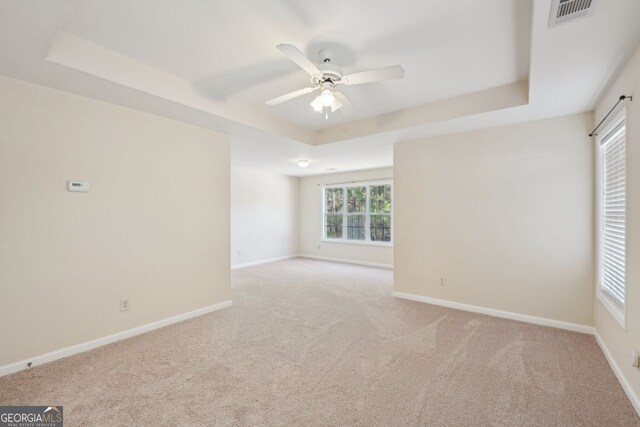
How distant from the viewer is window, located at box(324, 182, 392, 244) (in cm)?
669

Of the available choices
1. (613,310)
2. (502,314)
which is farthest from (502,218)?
(613,310)

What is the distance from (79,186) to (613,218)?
4.76 meters

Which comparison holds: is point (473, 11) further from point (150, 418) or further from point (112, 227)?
point (112, 227)

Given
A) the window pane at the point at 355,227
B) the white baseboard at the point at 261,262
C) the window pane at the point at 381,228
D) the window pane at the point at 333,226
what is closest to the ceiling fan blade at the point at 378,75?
the window pane at the point at 381,228

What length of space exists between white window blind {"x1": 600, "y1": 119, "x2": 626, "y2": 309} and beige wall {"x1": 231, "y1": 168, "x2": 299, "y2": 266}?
5.92 m

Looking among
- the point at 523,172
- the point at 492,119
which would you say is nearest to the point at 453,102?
the point at 492,119

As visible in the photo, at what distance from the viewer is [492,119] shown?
3186mm

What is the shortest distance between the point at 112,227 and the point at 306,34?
2.53 metres

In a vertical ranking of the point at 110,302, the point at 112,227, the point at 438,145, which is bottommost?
the point at 110,302

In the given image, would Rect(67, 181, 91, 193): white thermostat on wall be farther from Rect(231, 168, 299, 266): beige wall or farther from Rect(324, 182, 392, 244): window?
Rect(324, 182, 392, 244): window

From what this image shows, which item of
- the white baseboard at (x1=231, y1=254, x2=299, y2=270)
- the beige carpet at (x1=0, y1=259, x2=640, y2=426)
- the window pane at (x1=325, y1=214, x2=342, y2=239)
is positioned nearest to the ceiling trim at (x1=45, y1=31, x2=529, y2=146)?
the beige carpet at (x1=0, y1=259, x2=640, y2=426)

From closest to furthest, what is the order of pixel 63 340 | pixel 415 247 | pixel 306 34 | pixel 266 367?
pixel 306 34 → pixel 266 367 → pixel 63 340 → pixel 415 247

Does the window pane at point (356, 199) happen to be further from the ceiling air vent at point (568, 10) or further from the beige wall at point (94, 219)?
the ceiling air vent at point (568, 10)

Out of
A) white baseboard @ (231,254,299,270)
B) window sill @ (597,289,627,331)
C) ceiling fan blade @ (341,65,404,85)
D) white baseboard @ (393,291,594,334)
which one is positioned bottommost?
white baseboard @ (231,254,299,270)
